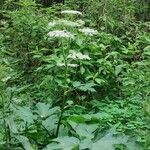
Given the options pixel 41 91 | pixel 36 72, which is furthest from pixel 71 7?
pixel 41 91

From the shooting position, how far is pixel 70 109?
17.1 ft

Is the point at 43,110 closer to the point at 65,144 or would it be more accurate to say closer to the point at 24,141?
the point at 24,141

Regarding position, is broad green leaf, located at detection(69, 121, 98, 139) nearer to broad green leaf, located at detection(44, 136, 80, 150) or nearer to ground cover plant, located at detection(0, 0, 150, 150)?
ground cover plant, located at detection(0, 0, 150, 150)

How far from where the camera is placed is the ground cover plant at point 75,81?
385 cm

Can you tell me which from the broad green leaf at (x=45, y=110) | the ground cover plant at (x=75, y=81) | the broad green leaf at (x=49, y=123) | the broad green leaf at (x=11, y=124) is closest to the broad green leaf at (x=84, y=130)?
the ground cover plant at (x=75, y=81)

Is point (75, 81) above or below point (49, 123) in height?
above

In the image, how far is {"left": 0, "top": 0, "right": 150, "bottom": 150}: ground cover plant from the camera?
3850mm

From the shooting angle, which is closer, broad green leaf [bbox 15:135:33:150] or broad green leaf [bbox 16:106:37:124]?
broad green leaf [bbox 15:135:33:150]

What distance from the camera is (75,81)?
5.23 meters

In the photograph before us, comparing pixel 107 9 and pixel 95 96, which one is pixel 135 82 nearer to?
pixel 95 96

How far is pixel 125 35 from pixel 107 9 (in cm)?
84

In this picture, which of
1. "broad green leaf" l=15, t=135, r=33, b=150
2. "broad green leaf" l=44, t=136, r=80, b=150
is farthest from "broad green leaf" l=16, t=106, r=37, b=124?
"broad green leaf" l=44, t=136, r=80, b=150

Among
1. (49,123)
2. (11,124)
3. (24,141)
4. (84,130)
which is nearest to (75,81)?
(49,123)

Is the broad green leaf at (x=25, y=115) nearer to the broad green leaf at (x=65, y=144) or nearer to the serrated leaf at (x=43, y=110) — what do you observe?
the serrated leaf at (x=43, y=110)
